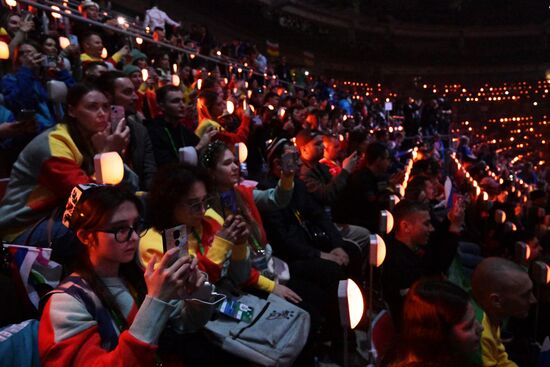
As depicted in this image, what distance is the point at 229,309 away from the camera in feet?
6.61

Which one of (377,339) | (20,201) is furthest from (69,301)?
(377,339)

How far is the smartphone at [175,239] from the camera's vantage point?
1392mm

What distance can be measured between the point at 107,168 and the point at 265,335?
89cm

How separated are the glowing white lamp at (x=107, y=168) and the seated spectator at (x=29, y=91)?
4.60 ft

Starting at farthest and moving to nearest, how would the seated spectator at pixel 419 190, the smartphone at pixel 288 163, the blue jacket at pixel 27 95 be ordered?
the seated spectator at pixel 419 190 → the blue jacket at pixel 27 95 → the smartphone at pixel 288 163

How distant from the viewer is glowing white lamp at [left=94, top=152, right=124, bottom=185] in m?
2.01

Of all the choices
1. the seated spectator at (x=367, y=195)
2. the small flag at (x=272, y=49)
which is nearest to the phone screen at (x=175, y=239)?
the seated spectator at (x=367, y=195)

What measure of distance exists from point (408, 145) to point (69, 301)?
10740 mm

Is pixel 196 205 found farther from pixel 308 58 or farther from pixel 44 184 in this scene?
pixel 308 58

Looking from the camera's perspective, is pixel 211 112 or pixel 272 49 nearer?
pixel 211 112

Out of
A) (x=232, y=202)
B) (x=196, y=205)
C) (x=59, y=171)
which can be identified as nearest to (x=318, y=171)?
(x=232, y=202)

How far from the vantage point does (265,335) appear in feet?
6.35

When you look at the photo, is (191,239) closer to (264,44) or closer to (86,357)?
(86,357)

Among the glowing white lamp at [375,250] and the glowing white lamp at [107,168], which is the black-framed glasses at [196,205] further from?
the glowing white lamp at [375,250]
